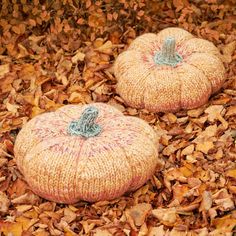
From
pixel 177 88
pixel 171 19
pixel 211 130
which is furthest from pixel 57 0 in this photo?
pixel 211 130

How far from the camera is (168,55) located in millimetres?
4359

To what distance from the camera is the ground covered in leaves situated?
3.51 m

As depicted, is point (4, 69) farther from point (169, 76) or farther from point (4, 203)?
point (4, 203)

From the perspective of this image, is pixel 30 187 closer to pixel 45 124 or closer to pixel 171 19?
pixel 45 124

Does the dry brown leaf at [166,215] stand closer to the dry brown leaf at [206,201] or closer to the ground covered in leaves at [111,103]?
the ground covered in leaves at [111,103]

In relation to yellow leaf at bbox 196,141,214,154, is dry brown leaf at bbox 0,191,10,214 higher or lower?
lower

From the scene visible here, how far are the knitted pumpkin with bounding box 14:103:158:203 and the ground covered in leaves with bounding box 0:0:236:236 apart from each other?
0.45ft

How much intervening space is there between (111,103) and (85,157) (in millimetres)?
1085

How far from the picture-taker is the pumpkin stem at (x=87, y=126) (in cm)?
364

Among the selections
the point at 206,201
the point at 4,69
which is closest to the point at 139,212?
the point at 206,201

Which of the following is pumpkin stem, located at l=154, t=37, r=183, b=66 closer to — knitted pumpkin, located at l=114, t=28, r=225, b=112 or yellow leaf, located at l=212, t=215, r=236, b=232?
knitted pumpkin, located at l=114, t=28, r=225, b=112

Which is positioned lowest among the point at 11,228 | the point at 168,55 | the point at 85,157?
the point at 11,228

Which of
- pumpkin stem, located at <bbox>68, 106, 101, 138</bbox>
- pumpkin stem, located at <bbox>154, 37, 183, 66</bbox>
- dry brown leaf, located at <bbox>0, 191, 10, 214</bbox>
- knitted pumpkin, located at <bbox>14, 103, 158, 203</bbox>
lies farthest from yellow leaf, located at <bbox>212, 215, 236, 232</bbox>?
pumpkin stem, located at <bbox>154, 37, 183, 66</bbox>

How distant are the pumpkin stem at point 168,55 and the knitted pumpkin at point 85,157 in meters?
0.74
